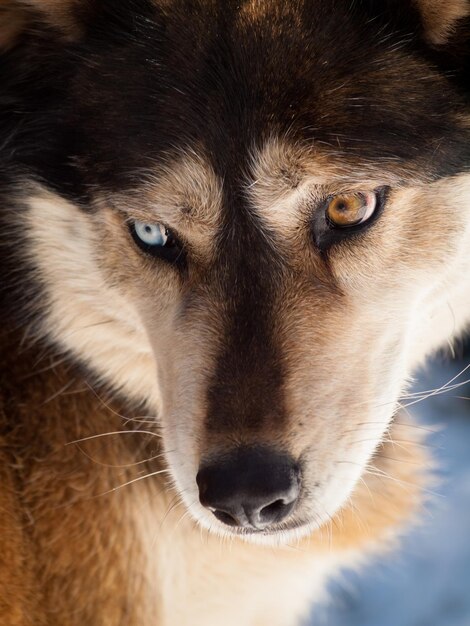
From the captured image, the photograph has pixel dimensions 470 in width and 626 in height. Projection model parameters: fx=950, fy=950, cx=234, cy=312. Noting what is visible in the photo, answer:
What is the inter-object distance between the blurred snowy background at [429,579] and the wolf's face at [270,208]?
1.12m

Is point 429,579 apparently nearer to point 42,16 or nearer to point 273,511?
point 273,511

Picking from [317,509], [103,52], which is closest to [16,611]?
[317,509]

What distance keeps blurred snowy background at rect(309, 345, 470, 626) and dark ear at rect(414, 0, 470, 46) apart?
49.1 inches

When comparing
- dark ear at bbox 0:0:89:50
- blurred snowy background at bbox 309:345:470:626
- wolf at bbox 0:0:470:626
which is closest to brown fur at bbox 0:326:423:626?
wolf at bbox 0:0:470:626

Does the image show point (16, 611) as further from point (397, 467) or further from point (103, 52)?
point (103, 52)

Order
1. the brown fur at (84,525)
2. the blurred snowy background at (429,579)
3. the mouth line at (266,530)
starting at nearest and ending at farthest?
the mouth line at (266,530), the brown fur at (84,525), the blurred snowy background at (429,579)

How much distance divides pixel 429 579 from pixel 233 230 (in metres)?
1.69

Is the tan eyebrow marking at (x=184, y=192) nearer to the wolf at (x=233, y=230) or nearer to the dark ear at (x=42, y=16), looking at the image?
the wolf at (x=233, y=230)

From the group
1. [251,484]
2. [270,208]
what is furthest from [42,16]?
[251,484]

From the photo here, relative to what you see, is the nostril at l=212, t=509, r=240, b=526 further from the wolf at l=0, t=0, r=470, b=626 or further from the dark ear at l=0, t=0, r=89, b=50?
the dark ear at l=0, t=0, r=89, b=50

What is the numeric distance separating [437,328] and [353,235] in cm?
46

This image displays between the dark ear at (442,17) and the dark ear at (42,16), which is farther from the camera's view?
the dark ear at (42,16)

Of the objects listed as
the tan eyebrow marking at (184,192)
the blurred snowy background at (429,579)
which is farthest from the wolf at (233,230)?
the blurred snowy background at (429,579)

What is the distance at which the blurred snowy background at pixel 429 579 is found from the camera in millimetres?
2693
